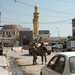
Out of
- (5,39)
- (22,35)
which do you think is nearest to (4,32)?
(5,39)

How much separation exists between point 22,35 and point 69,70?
3675 inches

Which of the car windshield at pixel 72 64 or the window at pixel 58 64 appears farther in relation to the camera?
the window at pixel 58 64

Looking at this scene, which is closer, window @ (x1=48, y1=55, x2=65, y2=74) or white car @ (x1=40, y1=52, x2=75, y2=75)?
white car @ (x1=40, y1=52, x2=75, y2=75)

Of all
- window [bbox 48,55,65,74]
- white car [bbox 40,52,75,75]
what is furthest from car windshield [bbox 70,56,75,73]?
window [bbox 48,55,65,74]

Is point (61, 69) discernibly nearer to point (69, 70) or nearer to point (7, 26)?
point (69, 70)

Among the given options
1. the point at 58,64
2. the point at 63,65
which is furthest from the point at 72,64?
the point at 58,64

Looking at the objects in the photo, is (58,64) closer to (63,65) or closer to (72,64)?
(63,65)

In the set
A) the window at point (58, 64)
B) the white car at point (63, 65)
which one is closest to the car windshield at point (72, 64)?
the white car at point (63, 65)

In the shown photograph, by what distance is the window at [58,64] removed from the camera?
288 inches

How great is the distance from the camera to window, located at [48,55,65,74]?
7308 millimetres

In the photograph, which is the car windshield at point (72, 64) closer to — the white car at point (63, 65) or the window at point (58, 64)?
the white car at point (63, 65)

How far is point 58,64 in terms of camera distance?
780cm

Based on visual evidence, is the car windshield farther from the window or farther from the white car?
the window

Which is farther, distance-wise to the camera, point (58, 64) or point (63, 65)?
point (58, 64)
